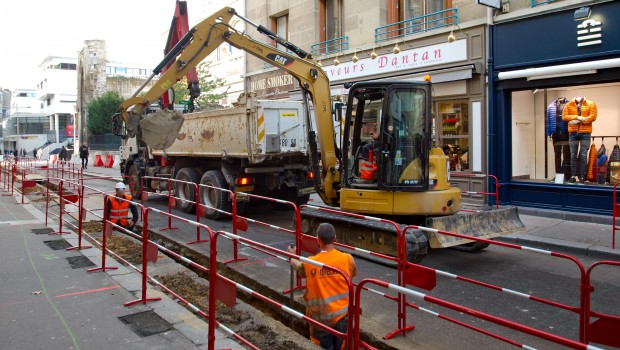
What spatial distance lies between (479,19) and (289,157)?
6102 millimetres

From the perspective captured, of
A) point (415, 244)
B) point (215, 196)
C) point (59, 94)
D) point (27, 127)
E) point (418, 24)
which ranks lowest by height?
point (415, 244)

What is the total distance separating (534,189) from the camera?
39.5 feet

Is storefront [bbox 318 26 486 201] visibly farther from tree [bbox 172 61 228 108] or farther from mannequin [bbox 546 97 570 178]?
tree [bbox 172 61 228 108]

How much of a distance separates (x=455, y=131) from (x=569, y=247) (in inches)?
225

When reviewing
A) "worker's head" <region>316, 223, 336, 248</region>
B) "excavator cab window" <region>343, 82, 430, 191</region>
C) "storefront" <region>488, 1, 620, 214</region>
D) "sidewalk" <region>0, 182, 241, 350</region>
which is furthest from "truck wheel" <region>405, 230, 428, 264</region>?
"storefront" <region>488, 1, 620, 214</region>

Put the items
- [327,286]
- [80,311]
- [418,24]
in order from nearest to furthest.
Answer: [327,286], [80,311], [418,24]

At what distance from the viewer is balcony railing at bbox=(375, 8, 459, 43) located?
529 inches

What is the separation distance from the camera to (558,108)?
39.7 feet

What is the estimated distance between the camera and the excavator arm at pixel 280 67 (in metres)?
A: 9.40

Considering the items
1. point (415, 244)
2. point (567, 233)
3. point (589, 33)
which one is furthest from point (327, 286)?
point (589, 33)

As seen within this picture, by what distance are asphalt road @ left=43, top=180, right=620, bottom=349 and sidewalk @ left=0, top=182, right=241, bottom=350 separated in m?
1.49

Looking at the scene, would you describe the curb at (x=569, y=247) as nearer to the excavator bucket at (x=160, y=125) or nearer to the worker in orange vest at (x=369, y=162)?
the worker in orange vest at (x=369, y=162)

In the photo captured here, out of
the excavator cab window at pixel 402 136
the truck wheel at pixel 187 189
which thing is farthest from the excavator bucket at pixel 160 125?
the excavator cab window at pixel 402 136

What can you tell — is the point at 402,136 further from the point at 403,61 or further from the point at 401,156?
the point at 403,61
